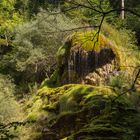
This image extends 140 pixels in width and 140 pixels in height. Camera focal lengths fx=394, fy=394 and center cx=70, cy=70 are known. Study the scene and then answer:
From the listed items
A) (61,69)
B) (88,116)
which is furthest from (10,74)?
(88,116)

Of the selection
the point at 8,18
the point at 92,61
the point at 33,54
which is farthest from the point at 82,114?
the point at 8,18

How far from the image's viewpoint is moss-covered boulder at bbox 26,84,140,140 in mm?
5242

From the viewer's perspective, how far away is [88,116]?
A: 1048cm

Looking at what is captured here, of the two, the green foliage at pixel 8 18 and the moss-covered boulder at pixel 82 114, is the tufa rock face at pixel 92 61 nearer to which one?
the moss-covered boulder at pixel 82 114

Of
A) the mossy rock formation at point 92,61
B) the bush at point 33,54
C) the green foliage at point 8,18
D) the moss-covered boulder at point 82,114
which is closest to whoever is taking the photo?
the moss-covered boulder at point 82,114

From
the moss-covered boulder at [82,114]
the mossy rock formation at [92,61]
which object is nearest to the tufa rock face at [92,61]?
the mossy rock formation at [92,61]

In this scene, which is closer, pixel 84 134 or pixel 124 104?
pixel 84 134

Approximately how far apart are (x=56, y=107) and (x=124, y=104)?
753 centimetres

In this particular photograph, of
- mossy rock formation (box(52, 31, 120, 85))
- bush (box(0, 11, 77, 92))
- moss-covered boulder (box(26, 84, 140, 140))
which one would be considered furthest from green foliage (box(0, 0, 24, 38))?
mossy rock formation (box(52, 31, 120, 85))

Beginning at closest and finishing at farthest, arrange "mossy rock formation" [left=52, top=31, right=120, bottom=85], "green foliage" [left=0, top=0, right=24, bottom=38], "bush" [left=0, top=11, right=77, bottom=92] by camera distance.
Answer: "mossy rock formation" [left=52, top=31, right=120, bottom=85] → "bush" [left=0, top=11, right=77, bottom=92] → "green foliage" [left=0, top=0, right=24, bottom=38]

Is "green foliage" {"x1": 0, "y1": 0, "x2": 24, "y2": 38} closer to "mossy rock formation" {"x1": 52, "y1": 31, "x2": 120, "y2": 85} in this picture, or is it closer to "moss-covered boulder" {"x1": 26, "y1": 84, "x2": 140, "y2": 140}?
"moss-covered boulder" {"x1": 26, "y1": 84, "x2": 140, "y2": 140}

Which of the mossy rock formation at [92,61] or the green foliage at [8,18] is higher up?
the green foliage at [8,18]

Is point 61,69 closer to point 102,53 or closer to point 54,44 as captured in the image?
point 102,53

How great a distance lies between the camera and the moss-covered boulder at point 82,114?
206 inches
